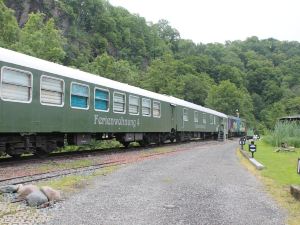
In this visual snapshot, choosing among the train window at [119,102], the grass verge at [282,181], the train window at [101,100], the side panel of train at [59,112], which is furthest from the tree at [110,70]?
the grass verge at [282,181]

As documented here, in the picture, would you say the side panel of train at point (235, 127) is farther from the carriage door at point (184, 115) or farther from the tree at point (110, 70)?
the carriage door at point (184, 115)

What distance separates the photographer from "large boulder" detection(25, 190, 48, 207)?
741cm

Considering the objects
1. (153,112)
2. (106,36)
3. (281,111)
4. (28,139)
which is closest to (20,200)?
(28,139)

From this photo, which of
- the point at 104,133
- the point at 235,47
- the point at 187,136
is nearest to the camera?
the point at 104,133

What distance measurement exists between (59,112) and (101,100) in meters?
3.44

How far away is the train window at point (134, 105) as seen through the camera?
20938 mm

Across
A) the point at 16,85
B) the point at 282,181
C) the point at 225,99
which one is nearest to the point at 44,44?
the point at 16,85

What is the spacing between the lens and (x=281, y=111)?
89.2 m

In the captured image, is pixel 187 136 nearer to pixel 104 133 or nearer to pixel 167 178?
pixel 104 133

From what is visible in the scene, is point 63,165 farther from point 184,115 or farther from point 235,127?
point 235,127

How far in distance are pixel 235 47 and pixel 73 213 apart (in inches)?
5385

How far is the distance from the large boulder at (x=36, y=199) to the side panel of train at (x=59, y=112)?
488cm

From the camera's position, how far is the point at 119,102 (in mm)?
19766

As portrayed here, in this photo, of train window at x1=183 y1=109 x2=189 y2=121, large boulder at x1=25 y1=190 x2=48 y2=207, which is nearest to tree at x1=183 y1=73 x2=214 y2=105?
train window at x1=183 y1=109 x2=189 y2=121
